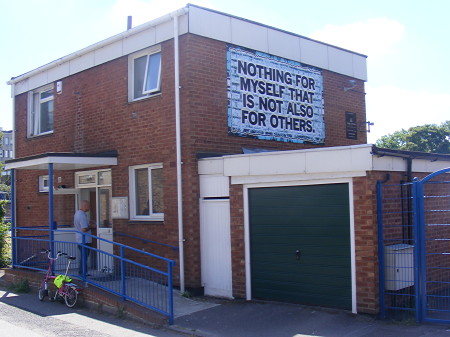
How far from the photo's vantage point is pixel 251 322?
854 cm

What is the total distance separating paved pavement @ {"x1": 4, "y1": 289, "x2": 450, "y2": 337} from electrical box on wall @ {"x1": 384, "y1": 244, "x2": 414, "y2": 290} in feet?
2.19

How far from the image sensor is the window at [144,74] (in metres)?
11.8

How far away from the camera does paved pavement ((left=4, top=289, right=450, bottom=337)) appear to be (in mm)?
7746

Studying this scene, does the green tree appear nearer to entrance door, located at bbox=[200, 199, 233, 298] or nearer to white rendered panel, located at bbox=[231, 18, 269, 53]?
white rendered panel, located at bbox=[231, 18, 269, 53]

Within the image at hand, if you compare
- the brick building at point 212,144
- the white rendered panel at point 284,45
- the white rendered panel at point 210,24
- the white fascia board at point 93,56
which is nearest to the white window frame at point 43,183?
the brick building at point 212,144

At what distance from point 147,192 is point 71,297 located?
2.94 metres

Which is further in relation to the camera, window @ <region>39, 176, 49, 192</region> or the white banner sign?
window @ <region>39, 176, 49, 192</region>

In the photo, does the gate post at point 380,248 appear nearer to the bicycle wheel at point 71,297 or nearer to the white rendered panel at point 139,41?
the bicycle wheel at point 71,297

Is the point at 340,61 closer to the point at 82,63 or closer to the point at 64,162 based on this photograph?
the point at 82,63

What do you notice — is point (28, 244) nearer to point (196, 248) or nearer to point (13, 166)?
point (13, 166)

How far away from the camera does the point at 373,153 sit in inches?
327

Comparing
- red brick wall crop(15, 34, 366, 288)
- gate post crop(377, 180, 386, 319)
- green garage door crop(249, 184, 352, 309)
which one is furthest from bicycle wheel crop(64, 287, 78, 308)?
gate post crop(377, 180, 386, 319)

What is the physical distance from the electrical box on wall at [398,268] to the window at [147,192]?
492cm

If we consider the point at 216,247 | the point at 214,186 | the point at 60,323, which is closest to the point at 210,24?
the point at 214,186
